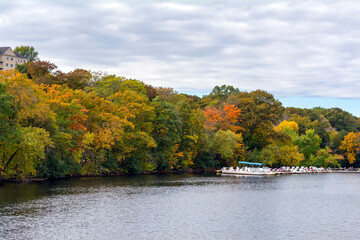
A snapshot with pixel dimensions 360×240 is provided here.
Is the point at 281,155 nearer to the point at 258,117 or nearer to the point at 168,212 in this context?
the point at 258,117

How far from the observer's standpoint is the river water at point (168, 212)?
37.8 metres

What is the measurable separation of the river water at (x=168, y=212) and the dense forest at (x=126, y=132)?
7.08 metres

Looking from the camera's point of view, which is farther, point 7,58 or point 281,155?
point 7,58

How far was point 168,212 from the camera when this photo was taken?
4756cm

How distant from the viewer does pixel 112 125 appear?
3369 inches

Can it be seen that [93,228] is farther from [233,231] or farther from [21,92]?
[21,92]

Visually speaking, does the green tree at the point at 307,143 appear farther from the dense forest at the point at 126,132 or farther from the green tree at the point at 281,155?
the green tree at the point at 281,155

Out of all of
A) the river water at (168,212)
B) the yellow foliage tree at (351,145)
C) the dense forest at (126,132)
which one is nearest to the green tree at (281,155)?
the dense forest at (126,132)

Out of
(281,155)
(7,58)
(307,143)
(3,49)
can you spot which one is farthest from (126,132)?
(3,49)

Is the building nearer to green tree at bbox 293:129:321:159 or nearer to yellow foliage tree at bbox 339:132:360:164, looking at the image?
green tree at bbox 293:129:321:159

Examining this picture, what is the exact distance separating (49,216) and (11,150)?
83.8 ft

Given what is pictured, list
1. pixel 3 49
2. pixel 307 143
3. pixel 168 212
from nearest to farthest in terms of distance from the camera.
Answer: pixel 168 212, pixel 307 143, pixel 3 49

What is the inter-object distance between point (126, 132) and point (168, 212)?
153ft

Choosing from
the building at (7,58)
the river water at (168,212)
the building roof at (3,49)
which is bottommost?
the river water at (168,212)
